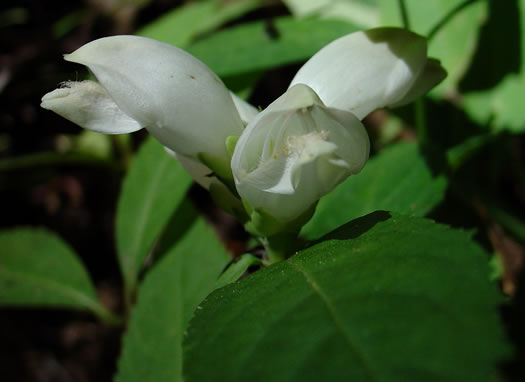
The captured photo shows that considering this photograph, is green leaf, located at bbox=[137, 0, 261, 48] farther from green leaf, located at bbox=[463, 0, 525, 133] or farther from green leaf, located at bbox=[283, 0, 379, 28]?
green leaf, located at bbox=[463, 0, 525, 133]

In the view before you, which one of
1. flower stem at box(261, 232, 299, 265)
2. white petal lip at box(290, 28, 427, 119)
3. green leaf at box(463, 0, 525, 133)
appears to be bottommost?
green leaf at box(463, 0, 525, 133)

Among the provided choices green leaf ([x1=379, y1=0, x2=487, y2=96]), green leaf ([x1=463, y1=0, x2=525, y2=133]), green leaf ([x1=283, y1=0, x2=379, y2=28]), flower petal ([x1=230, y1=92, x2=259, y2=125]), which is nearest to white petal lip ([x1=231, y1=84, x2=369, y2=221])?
flower petal ([x1=230, y1=92, x2=259, y2=125])

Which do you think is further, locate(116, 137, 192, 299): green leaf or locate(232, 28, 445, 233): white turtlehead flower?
locate(116, 137, 192, 299): green leaf

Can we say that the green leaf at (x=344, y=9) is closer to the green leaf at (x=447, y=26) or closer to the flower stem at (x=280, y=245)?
the green leaf at (x=447, y=26)

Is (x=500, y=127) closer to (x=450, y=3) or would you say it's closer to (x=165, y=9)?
(x=450, y=3)

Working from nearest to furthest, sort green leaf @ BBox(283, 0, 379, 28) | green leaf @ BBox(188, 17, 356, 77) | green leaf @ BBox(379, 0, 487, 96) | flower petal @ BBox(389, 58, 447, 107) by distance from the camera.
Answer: flower petal @ BBox(389, 58, 447, 107) → green leaf @ BBox(188, 17, 356, 77) → green leaf @ BBox(379, 0, 487, 96) → green leaf @ BBox(283, 0, 379, 28)

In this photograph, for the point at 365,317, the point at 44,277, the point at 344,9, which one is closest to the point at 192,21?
the point at 344,9

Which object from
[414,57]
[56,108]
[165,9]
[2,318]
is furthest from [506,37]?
[2,318]
